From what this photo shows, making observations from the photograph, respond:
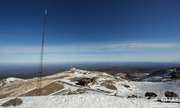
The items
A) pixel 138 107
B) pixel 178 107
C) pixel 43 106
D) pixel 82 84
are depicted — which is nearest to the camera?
pixel 178 107

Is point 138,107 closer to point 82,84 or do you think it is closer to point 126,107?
point 126,107

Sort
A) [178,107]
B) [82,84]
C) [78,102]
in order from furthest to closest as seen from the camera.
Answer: [82,84] → [78,102] → [178,107]

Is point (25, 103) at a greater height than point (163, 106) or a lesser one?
lesser

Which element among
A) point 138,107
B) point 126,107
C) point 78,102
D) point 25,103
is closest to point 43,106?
point 25,103

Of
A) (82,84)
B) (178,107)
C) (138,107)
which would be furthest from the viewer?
(82,84)

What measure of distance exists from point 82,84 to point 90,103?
19255 mm

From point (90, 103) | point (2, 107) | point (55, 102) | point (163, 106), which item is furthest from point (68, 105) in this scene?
point (163, 106)

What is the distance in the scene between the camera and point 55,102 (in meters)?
11.5

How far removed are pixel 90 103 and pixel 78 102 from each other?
1855 mm

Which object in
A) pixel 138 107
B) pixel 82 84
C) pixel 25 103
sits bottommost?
pixel 82 84

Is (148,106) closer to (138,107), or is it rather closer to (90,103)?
(138,107)

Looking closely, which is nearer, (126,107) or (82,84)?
(126,107)

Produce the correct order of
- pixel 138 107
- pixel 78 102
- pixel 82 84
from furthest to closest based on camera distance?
1. pixel 82 84
2. pixel 78 102
3. pixel 138 107

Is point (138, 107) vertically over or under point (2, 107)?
over
